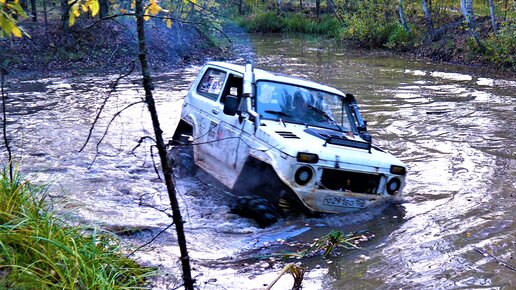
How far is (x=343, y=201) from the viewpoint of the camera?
684 cm

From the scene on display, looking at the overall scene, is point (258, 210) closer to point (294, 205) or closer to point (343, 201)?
point (294, 205)

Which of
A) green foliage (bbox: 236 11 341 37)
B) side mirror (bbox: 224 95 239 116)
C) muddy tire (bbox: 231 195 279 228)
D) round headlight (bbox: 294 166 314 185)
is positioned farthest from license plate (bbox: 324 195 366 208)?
green foliage (bbox: 236 11 341 37)

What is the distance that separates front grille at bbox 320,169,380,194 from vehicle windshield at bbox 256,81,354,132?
3.46 feet

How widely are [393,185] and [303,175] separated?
1.31m

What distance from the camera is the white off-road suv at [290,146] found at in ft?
21.5

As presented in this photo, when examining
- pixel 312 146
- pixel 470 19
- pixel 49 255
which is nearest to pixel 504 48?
pixel 470 19

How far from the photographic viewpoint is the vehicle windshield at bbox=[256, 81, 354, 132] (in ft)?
24.8

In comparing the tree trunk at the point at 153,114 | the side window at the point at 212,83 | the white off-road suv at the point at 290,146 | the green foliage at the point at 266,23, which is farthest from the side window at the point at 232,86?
the green foliage at the point at 266,23

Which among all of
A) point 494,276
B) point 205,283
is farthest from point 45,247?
point 494,276

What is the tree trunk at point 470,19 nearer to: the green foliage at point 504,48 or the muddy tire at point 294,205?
the green foliage at point 504,48

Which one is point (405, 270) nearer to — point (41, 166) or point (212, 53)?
point (41, 166)

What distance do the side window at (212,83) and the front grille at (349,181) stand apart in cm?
256

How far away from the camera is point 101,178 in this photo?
887cm

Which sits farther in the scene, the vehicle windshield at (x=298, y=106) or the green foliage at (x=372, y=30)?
the green foliage at (x=372, y=30)
